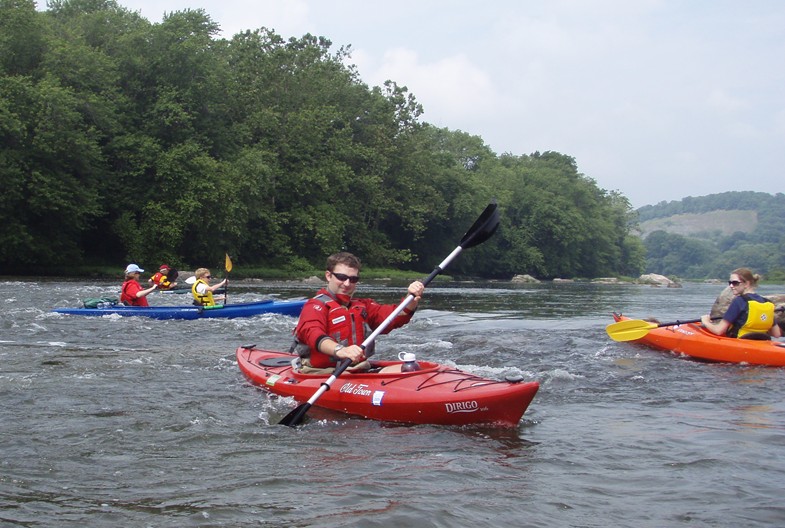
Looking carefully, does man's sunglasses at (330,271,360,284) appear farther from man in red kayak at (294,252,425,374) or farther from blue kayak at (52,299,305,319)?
blue kayak at (52,299,305,319)

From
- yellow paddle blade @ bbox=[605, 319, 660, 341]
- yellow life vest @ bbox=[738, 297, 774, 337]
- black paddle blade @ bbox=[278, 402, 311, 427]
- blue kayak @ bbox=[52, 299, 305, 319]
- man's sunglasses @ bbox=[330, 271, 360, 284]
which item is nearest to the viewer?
black paddle blade @ bbox=[278, 402, 311, 427]

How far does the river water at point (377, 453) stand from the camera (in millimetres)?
3922

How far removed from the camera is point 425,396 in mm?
5867

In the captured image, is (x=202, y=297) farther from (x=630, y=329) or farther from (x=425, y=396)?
(x=425, y=396)

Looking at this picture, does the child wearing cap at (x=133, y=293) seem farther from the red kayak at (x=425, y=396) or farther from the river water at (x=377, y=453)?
the red kayak at (x=425, y=396)

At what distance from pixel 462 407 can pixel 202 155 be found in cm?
3068

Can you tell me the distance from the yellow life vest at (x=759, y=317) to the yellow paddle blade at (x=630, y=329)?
4.77ft

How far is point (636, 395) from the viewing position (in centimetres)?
739

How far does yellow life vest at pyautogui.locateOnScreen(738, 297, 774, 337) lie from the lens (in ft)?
31.4

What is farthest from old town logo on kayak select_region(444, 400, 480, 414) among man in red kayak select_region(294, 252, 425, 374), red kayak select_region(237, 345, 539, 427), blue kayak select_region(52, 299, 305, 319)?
blue kayak select_region(52, 299, 305, 319)

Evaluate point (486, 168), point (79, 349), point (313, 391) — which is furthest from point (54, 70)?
point (486, 168)

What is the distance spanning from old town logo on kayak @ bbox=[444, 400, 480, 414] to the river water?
0.17 m

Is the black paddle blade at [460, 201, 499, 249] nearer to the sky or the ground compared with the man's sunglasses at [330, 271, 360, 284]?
nearer to the sky

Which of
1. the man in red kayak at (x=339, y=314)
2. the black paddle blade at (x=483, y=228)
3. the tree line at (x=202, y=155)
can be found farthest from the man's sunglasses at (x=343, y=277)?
the tree line at (x=202, y=155)
